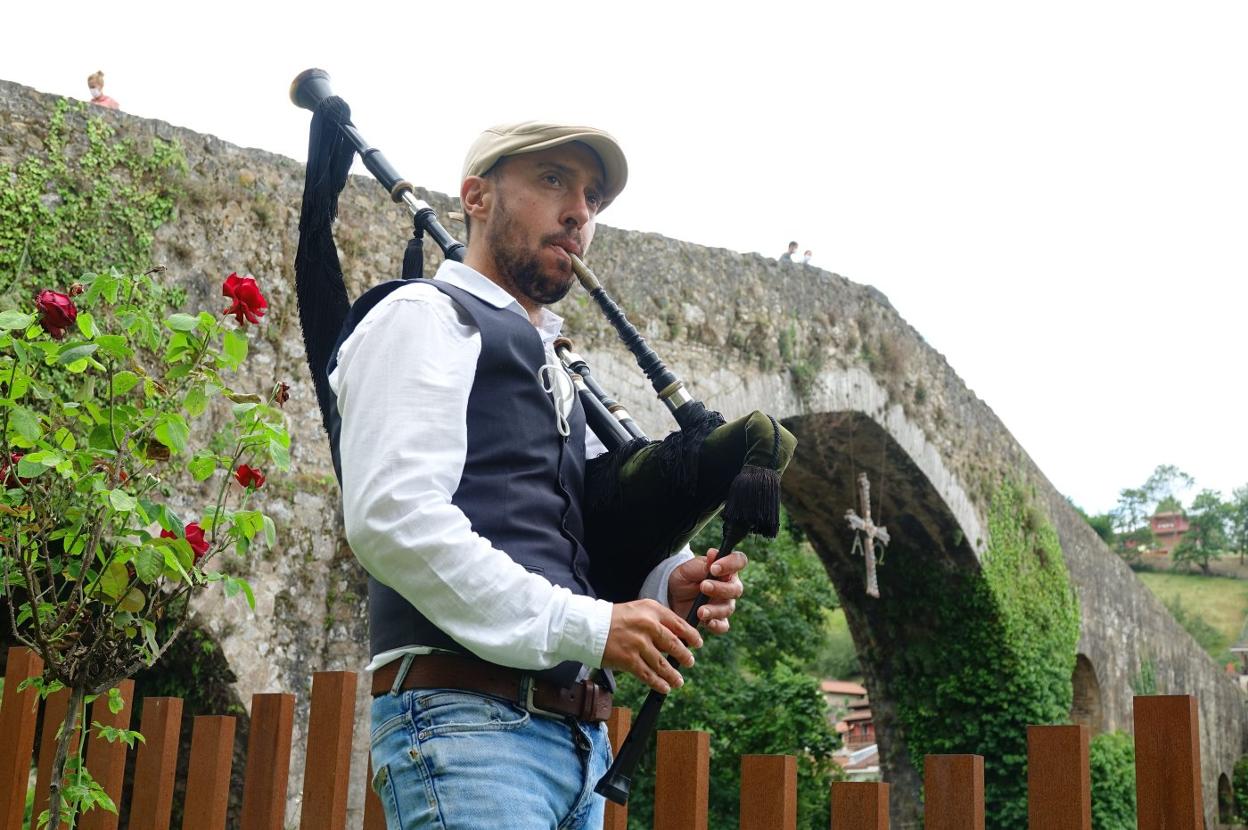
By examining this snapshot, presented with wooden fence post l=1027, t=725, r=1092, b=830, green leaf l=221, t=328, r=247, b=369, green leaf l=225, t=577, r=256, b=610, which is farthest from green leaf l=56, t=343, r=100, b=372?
wooden fence post l=1027, t=725, r=1092, b=830

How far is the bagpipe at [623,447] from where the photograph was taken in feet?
5.72

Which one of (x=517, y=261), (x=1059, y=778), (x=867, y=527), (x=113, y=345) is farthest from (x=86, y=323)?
(x=867, y=527)

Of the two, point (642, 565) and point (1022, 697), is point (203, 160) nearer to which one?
point (642, 565)

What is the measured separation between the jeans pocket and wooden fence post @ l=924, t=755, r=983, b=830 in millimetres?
682

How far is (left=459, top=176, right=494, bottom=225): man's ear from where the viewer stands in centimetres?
202

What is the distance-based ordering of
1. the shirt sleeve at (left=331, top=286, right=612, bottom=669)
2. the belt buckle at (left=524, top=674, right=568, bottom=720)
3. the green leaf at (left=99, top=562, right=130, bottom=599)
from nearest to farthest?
1. the shirt sleeve at (left=331, top=286, right=612, bottom=669)
2. the belt buckle at (left=524, top=674, right=568, bottom=720)
3. the green leaf at (left=99, top=562, right=130, bottom=599)

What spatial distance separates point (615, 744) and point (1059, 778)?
79 cm

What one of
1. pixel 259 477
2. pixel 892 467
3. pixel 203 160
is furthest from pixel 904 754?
pixel 259 477

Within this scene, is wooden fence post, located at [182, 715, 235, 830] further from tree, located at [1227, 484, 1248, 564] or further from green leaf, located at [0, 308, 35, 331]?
tree, located at [1227, 484, 1248, 564]

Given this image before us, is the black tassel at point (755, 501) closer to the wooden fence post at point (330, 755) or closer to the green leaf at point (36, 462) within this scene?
the wooden fence post at point (330, 755)

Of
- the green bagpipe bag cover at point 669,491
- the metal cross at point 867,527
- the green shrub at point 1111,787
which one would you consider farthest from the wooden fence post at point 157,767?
the green shrub at point 1111,787

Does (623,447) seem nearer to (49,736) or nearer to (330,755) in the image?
(330,755)

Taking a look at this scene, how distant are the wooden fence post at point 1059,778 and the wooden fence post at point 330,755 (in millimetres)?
1151

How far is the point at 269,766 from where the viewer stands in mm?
2484
